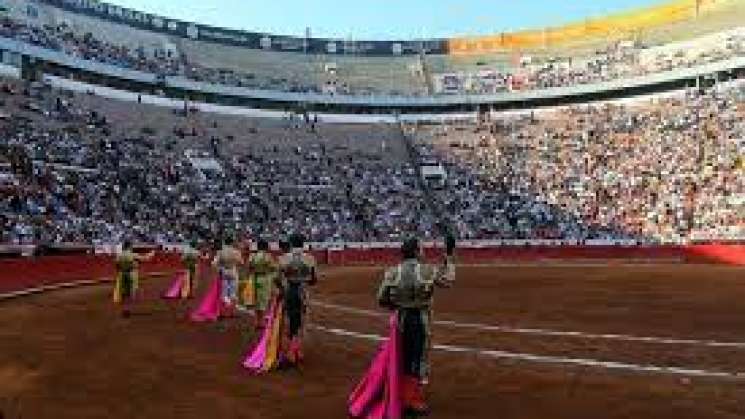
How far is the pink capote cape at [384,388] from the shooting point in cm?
887

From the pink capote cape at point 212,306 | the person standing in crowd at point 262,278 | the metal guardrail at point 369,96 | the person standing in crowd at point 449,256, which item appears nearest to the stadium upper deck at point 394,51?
the metal guardrail at point 369,96

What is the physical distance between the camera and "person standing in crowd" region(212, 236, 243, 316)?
1930 cm

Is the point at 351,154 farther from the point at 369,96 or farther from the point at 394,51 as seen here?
the point at 394,51

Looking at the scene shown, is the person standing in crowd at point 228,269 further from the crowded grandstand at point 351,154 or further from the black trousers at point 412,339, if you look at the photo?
the crowded grandstand at point 351,154

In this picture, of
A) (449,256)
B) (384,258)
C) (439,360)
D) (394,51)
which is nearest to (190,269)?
(439,360)

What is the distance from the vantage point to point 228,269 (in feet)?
63.5

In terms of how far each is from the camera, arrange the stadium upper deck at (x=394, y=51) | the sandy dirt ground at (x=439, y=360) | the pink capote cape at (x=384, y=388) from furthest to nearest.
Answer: the stadium upper deck at (x=394, y=51), the sandy dirt ground at (x=439, y=360), the pink capote cape at (x=384, y=388)

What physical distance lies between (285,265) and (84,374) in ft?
9.58

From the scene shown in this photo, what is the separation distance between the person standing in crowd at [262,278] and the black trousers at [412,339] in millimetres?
7652

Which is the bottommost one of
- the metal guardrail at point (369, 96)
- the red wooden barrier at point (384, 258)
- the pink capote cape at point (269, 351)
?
the red wooden barrier at point (384, 258)

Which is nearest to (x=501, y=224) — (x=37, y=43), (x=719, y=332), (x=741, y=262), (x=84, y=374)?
(x=741, y=262)

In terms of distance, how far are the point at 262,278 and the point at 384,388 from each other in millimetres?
8307

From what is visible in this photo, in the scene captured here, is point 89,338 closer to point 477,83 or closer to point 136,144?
point 136,144

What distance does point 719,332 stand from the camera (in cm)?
1483
